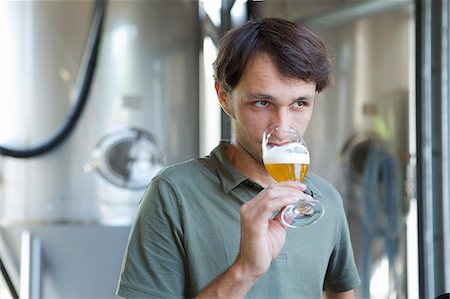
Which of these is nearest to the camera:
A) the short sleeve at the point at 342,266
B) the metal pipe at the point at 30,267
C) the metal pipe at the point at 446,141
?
the short sleeve at the point at 342,266

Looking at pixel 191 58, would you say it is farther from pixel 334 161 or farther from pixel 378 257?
pixel 378 257

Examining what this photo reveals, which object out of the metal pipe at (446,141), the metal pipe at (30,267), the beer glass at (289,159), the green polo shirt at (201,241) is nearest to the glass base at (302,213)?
the beer glass at (289,159)

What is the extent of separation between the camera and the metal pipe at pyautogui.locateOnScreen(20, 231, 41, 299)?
361 centimetres

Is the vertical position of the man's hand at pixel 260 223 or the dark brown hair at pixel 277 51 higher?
the dark brown hair at pixel 277 51

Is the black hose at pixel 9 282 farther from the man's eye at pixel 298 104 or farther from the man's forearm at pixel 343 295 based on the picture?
the man's eye at pixel 298 104

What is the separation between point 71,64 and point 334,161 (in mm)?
1662

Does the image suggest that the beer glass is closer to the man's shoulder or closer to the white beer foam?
the white beer foam

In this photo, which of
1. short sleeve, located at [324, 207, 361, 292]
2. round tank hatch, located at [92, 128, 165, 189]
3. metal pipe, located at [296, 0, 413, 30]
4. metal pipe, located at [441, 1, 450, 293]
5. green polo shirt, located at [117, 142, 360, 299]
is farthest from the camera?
metal pipe, located at [296, 0, 413, 30]

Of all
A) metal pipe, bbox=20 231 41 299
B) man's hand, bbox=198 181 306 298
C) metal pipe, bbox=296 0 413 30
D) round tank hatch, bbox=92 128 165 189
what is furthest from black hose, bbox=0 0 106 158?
man's hand, bbox=198 181 306 298

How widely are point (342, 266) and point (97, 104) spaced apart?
251 cm

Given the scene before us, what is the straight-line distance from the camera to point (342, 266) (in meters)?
1.55

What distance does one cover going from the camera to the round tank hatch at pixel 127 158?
3.83 meters

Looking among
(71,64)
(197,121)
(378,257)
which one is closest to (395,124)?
(378,257)

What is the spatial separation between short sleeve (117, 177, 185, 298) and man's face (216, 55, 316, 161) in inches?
7.9
